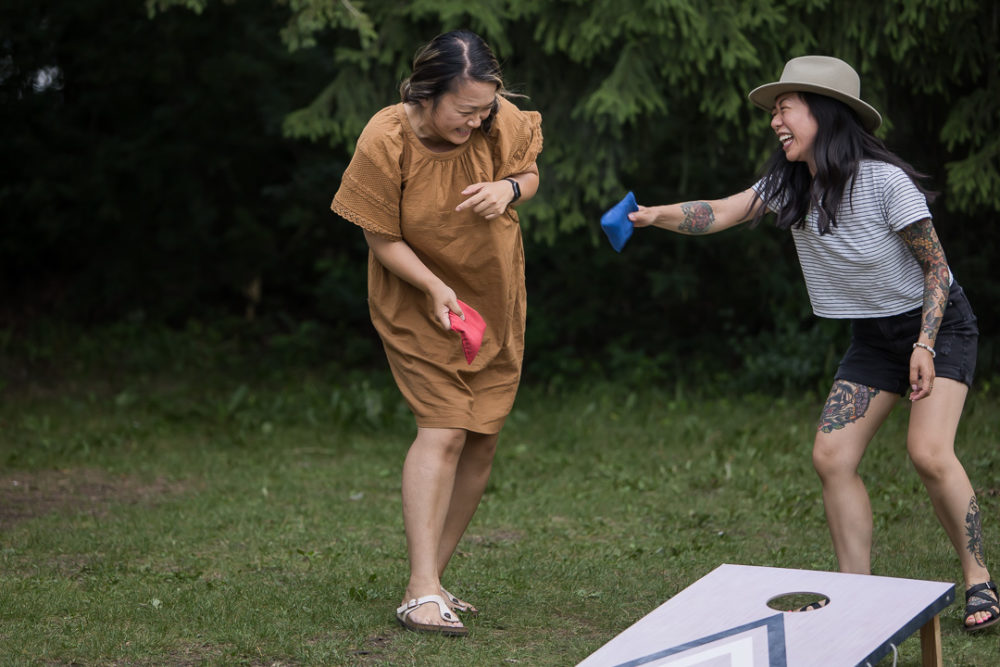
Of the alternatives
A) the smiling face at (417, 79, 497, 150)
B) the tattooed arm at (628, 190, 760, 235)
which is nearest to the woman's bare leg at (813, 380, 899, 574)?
the tattooed arm at (628, 190, 760, 235)

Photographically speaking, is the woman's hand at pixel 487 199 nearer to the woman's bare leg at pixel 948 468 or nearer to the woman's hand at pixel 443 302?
the woman's hand at pixel 443 302

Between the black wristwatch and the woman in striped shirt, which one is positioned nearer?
the woman in striped shirt

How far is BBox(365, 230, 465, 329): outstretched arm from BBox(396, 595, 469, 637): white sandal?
92 centimetres

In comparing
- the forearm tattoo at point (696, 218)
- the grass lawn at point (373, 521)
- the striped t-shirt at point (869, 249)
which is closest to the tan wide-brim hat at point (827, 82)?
the striped t-shirt at point (869, 249)

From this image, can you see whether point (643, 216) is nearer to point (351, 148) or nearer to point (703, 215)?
point (703, 215)

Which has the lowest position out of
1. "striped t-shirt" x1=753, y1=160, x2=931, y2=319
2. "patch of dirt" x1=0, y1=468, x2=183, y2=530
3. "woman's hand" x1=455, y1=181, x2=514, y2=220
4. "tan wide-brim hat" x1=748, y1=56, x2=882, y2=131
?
"patch of dirt" x1=0, y1=468, x2=183, y2=530

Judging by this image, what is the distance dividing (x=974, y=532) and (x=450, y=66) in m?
2.27

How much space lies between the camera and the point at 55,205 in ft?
43.6

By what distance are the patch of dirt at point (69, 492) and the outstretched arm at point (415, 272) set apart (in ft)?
9.73

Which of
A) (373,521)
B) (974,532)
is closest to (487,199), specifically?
(974,532)

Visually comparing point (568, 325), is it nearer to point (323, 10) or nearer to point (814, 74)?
point (323, 10)

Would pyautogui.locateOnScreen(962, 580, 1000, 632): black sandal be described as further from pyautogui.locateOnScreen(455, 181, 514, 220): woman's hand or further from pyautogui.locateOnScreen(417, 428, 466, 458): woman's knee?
pyautogui.locateOnScreen(455, 181, 514, 220): woman's hand

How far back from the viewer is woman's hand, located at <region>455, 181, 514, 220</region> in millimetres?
3635

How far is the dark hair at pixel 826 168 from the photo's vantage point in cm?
366
